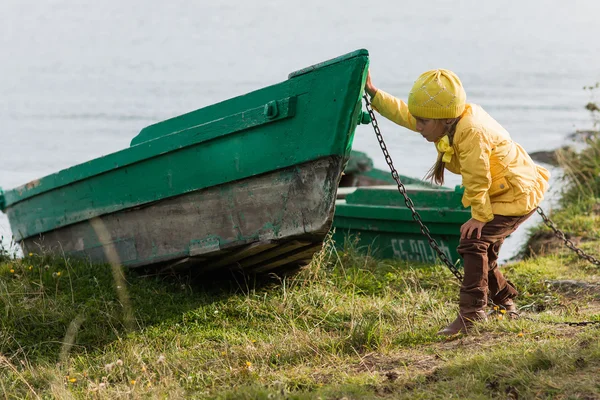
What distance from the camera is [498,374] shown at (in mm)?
4090

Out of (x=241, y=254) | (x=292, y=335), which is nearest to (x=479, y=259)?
(x=292, y=335)

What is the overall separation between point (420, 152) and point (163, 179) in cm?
1397

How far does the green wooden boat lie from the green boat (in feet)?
7.42

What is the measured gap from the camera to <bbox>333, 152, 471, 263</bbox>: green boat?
8336 millimetres

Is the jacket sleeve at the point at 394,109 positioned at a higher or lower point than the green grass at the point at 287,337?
higher

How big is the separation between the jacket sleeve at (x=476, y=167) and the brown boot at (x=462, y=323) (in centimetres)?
65

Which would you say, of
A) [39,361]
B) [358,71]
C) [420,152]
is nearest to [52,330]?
[39,361]

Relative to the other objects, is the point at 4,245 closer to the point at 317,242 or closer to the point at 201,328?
the point at 201,328

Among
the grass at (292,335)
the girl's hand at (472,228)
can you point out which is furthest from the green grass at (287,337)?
the girl's hand at (472,228)

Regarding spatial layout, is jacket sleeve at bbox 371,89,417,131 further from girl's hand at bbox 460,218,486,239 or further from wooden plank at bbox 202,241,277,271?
wooden plank at bbox 202,241,277,271

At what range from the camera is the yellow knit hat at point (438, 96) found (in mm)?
4918

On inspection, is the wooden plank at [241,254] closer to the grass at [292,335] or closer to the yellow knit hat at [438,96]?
the grass at [292,335]

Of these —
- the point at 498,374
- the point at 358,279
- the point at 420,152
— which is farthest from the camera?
the point at 420,152

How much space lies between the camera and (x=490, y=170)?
5.02 m
